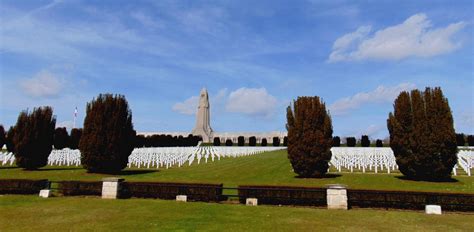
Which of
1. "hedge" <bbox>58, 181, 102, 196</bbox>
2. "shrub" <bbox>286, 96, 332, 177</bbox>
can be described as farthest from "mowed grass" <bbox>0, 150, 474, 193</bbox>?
"hedge" <bbox>58, 181, 102, 196</bbox>

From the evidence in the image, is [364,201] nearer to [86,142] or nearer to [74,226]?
[74,226]

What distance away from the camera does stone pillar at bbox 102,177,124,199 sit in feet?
47.8

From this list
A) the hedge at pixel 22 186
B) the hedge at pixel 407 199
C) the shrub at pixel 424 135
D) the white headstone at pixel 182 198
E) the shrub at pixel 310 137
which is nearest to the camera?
the hedge at pixel 407 199

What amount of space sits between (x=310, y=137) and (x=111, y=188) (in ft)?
34.6

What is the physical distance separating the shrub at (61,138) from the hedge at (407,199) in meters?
43.1

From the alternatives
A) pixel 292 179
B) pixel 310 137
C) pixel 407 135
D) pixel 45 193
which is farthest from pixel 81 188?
pixel 407 135

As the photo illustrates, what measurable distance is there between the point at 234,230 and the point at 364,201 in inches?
233

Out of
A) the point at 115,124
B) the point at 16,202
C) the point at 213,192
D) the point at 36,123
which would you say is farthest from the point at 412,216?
the point at 36,123

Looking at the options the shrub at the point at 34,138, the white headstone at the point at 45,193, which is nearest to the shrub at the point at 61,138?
the shrub at the point at 34,138

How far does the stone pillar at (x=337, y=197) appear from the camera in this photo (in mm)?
12477

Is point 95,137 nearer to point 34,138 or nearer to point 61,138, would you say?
point 34,138

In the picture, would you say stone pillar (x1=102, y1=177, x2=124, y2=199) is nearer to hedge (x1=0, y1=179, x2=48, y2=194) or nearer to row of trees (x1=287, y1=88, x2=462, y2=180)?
hedge (x1=0, y1=179, x2=48, y2=194)

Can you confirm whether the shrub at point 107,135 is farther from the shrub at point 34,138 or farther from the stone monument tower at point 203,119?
the stone monument tower at point 203,119

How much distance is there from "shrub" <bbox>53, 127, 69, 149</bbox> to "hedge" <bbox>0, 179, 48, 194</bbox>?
106ft
